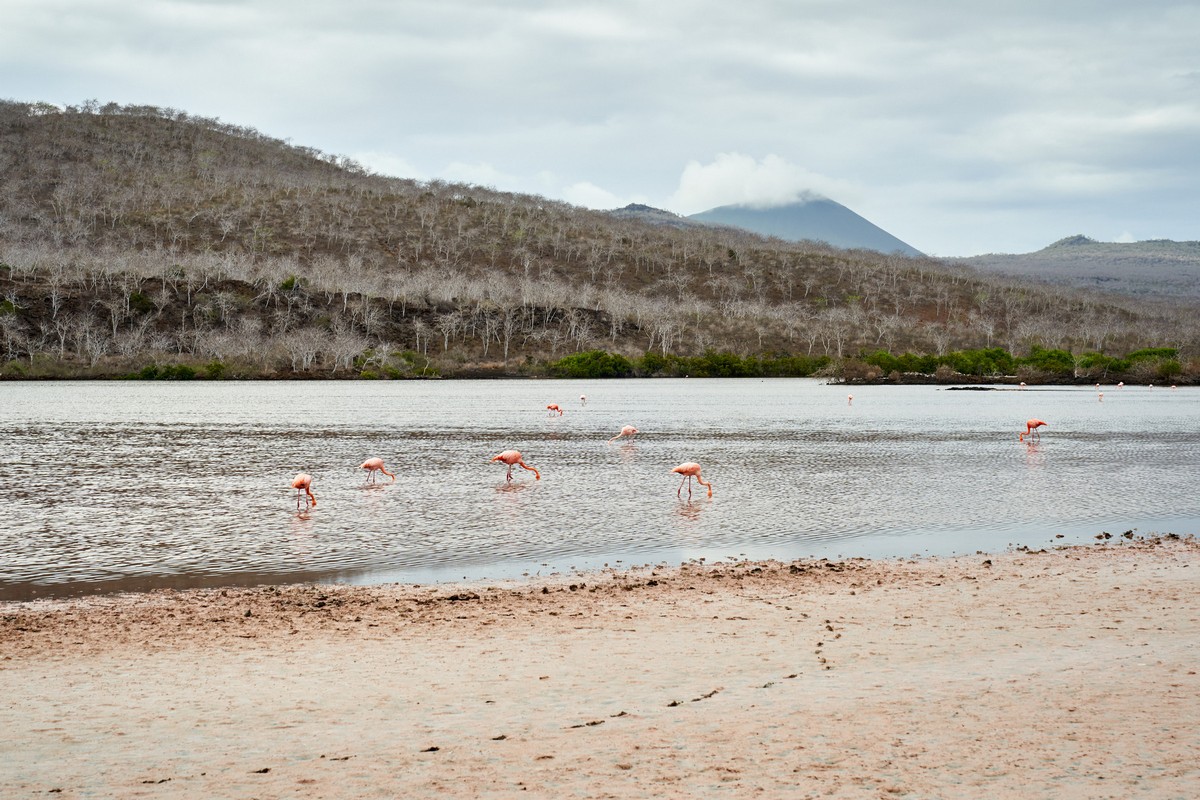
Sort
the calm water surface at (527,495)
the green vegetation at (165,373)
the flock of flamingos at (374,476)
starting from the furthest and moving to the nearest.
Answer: the green vegetation at (165,373) → the flock of flamingos at (374,476) → the calm water surface at (527,495)

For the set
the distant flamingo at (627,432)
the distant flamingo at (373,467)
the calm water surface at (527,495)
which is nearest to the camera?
the calm water surface at (527,495)

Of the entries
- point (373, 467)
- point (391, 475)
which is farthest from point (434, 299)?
point (373, 467)

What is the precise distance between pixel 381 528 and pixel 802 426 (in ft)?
89.5

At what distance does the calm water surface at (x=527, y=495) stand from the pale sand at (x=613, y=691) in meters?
2.36

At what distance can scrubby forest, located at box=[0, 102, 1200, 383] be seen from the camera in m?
102

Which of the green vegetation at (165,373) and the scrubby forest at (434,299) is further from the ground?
the scrubby forest at (434,299)

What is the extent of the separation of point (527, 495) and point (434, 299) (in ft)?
370

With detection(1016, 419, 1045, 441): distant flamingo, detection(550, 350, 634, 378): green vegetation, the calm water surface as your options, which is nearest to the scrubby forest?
detection(550, 350, 634, 378): green vegetation

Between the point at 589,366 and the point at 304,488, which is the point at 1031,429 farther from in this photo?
the point at 589,366

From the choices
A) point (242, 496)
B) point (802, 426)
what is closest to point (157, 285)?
point (802, 426)

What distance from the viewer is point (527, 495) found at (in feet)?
63.3

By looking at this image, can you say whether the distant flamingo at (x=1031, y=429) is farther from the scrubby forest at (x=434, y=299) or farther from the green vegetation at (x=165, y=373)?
the green vegetation at (x=165, y=373)

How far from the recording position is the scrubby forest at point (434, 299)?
334ft

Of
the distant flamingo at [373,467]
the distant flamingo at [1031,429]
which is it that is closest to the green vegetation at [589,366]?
the distant flamingo at [1031,429]
